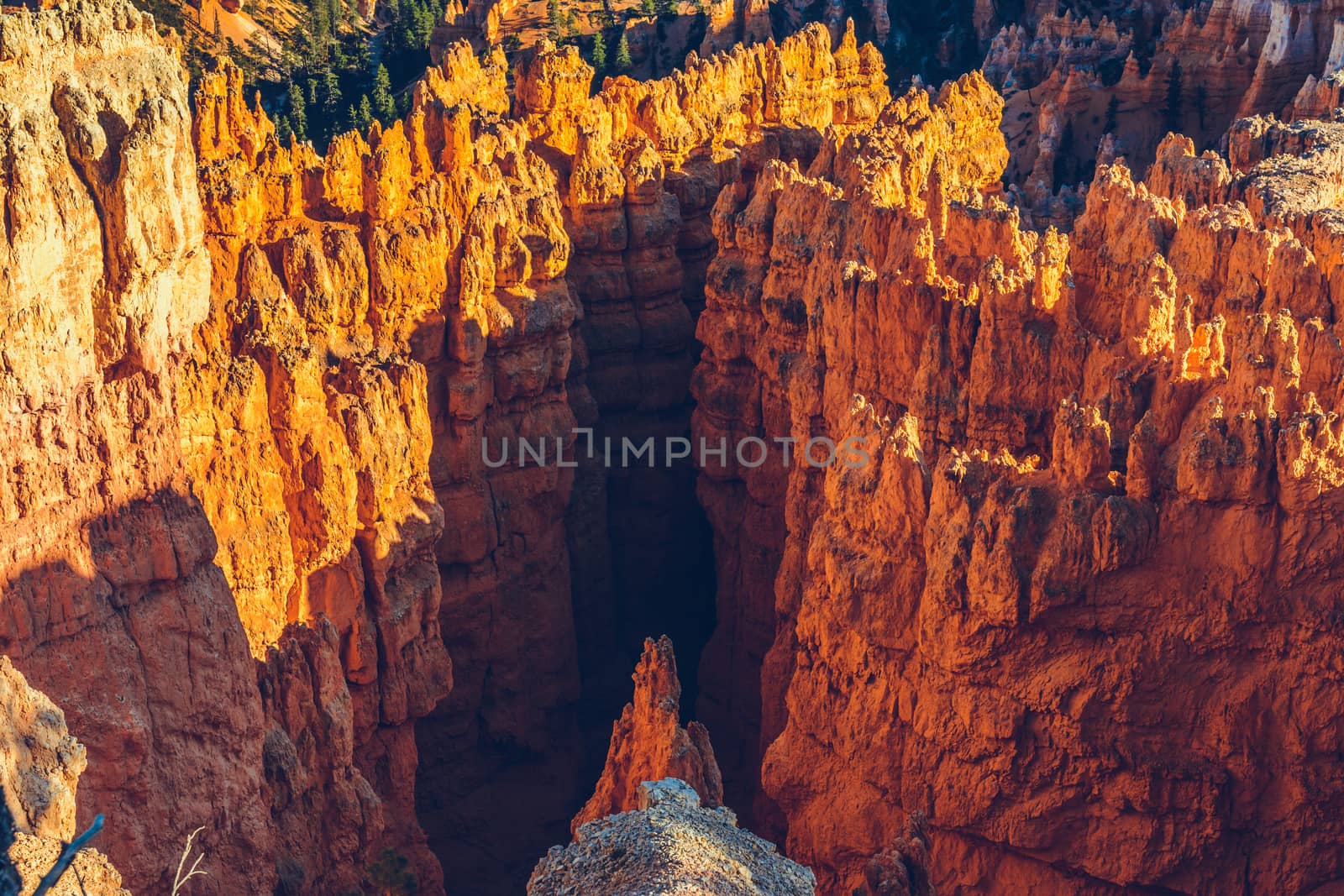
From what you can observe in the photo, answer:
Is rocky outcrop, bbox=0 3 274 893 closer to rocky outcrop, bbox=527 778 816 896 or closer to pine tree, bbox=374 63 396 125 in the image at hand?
rocky outcrop, bbox=527 778 816 896

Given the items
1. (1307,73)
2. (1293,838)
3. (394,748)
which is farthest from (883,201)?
(1307,73)

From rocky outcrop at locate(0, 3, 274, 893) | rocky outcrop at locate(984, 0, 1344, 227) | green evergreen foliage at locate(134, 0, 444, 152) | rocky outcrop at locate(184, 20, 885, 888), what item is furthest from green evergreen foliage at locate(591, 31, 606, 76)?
rocky outcrop at locate(0, 3, 274, 893)

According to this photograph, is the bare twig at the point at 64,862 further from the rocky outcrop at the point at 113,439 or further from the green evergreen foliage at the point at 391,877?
the green evergreen foliage at the point at 391,877

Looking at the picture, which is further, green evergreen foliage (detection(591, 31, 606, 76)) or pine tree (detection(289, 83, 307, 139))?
green evergreen foliage (detection(591, 31, 606, 76))

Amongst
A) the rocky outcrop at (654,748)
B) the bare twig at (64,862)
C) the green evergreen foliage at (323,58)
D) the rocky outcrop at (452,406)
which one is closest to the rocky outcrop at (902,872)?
the rocky outcrop at (654,748)

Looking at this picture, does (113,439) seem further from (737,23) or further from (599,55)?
(737,23)

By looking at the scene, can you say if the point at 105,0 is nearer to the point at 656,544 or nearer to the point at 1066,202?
the point at 656,544
